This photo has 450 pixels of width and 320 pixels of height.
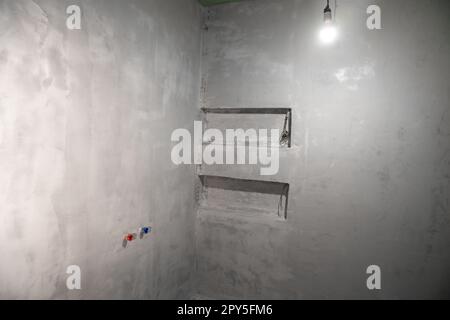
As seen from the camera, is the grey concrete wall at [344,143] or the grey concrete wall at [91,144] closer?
the grey concrete wall at [91,144]

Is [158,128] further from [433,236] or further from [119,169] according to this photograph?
[433,236]

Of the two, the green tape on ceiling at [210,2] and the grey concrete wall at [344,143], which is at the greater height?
the green tape on ceiling at [210,2]

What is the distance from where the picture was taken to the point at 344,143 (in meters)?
2.55

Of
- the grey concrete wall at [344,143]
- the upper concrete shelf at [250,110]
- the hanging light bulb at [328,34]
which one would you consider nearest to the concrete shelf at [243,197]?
the grey concrete wall at [344,143]

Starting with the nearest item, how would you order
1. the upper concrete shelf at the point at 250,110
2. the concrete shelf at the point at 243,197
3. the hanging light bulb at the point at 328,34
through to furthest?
the hanging light bulb at the point at 328,34 → the upper concrete shelf at the point at 250,110 → the concrete shelf at the point at 243,197

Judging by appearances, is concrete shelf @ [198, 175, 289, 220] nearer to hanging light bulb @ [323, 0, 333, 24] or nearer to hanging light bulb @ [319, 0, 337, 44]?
hanging light bulb @ [319, 0, 337, 44]

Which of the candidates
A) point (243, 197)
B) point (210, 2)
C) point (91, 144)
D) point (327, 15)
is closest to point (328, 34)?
point (327, 15)

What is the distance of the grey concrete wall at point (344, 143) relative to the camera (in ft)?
7.70

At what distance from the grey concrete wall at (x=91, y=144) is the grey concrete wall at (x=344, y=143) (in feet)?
2.27

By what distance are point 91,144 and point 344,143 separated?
217 cm

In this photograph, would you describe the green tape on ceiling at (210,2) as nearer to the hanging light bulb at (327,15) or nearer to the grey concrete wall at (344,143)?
the grey concrete wall at (344,143)

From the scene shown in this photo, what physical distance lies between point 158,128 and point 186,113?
523mm

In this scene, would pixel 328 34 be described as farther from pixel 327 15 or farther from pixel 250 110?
pixel 250 110

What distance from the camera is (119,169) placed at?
6.18ft
